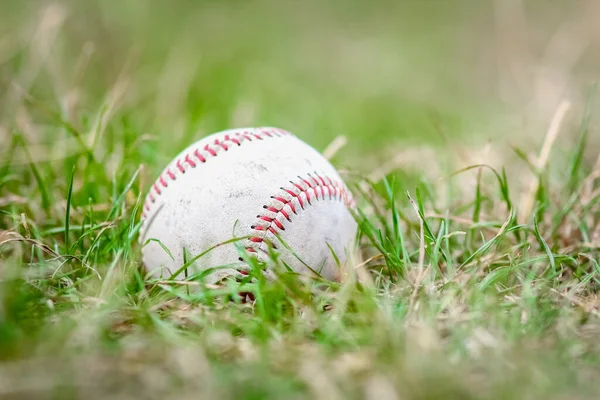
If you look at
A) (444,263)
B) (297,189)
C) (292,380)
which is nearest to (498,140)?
(444,263)

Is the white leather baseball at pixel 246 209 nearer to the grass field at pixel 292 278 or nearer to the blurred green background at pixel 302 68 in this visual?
the grass field at pixel 292 278

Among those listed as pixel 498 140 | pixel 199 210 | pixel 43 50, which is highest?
pixel 43 50

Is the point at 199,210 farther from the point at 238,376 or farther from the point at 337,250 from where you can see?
the point at 238,376

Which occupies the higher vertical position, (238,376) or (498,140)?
(238,376)

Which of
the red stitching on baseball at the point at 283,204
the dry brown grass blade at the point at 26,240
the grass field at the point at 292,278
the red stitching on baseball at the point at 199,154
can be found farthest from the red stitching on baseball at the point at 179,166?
the dry brown grass blade at the point at 26,240

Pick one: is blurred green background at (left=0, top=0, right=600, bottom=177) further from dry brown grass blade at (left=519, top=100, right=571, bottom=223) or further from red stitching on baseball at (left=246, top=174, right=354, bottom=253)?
red stitching on baseball at (left=246, top=174, right=354, bottom=253)

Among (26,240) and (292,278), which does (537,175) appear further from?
(26,240)
